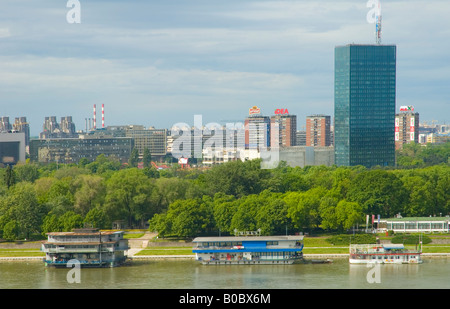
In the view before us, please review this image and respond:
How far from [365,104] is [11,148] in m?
82.6

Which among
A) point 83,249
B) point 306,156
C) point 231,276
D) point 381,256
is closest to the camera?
point 231,276

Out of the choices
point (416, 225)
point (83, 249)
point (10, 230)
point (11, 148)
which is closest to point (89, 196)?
point (10, 230)

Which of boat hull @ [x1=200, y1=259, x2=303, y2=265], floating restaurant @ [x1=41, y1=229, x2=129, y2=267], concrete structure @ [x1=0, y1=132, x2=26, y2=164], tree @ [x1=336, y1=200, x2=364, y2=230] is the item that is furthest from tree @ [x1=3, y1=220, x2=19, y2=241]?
concrete structure @ [x1=0, y1=132, x2=26, y2=164]

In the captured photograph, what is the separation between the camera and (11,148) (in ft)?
559

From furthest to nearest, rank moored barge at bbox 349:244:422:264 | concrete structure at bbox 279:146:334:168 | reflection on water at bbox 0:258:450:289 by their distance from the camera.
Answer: concrete structure at bbox 279:146:334:168
moored barge at bbox 349:244:422:264
reflection on water at bbox 0:258:450:289

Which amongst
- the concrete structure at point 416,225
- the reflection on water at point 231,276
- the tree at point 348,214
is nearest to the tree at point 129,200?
the reflection on water at point 231,276

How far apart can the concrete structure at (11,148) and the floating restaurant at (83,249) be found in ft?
369

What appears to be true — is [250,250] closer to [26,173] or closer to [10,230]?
[10,230]

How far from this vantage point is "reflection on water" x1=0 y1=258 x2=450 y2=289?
167 ft

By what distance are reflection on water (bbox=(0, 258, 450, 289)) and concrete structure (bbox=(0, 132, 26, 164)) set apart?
11087cm

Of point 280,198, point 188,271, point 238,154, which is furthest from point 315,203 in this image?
point 238,154

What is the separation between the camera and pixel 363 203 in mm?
77812

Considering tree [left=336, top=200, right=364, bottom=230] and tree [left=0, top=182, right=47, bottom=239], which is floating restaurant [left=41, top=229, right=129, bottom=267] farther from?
tree [left=336, top=200, right=364, bottom=230]
